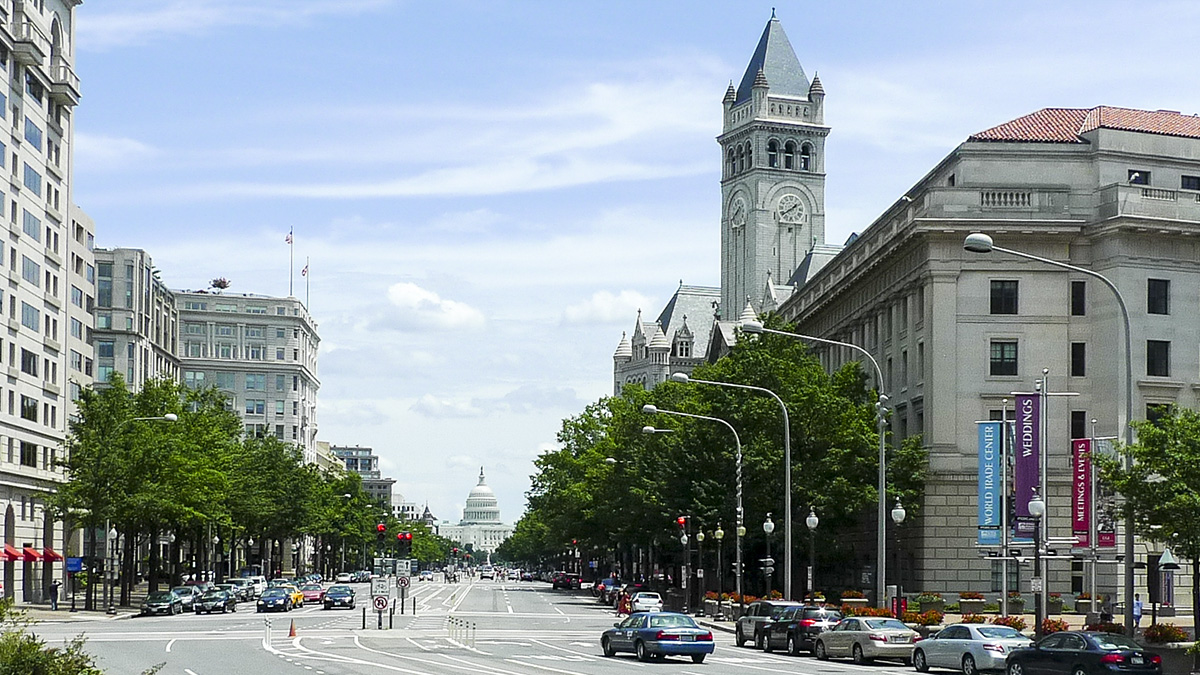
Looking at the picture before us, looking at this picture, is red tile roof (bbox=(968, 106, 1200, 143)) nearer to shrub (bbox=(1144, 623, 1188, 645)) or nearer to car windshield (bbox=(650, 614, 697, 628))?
car windshield (bbox=(650, 614, 697, 628))

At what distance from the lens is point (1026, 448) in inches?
2288

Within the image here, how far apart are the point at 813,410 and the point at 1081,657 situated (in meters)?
40.2

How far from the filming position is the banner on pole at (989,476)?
202 feet

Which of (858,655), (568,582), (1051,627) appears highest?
(1051,627)

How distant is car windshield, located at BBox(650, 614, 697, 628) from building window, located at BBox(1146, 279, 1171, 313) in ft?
125

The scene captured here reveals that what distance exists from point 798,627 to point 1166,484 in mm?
13671

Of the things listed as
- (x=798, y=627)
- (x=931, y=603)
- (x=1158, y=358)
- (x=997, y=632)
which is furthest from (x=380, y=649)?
(x=1158, y=358)

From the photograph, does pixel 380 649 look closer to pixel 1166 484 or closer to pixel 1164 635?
pixel 1164 635

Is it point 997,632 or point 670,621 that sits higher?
point 997,632

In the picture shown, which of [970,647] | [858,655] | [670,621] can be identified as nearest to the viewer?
[970,647]

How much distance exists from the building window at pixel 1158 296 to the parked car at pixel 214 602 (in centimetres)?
4864

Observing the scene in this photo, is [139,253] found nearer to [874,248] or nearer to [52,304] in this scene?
[52,304]

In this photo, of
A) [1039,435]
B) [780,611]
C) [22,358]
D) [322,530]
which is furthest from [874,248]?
[322,530]

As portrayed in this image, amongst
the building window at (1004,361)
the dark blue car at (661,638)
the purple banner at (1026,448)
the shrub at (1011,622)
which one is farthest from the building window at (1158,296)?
the dark blue car at (661,638)
